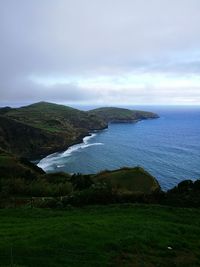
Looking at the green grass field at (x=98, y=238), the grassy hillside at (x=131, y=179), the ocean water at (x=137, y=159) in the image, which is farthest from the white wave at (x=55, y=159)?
the green grass field at (x=98, y=238)

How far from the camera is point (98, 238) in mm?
20109

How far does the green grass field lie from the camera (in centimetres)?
1728

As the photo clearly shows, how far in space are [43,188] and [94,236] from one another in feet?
71.7

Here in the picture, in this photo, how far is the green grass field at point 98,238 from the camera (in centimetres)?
1728

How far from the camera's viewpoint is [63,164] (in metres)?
96.7

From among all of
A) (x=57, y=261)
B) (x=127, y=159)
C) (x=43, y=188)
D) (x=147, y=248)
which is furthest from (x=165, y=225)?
(x=127, y=159)

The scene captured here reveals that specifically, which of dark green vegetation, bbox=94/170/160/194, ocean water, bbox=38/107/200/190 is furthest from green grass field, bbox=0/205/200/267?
ocean water, bbox=38/107/200/190

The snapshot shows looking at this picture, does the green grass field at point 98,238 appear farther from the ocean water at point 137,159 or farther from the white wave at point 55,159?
the white wave at point 55,159

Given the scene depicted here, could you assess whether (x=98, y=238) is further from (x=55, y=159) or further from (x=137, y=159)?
(x=55, y=159)

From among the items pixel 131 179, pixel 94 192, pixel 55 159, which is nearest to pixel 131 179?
pixel 131 179

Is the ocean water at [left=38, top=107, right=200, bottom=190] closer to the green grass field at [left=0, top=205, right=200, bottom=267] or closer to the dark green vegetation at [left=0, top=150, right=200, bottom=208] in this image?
the dark green vegetation at [left=0, top=150, right=200, bottom=208]

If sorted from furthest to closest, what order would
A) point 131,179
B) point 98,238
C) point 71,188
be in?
point 131,179 → point 71,188 → point 98,238

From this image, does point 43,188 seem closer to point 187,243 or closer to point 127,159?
point 187,243

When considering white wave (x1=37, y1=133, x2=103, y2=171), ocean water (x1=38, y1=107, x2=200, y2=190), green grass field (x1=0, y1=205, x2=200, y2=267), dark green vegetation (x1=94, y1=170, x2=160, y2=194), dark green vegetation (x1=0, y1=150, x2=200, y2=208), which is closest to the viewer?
green grass field (x1=0, y1=205, x2=200, y2=267)
